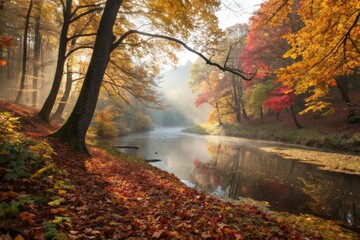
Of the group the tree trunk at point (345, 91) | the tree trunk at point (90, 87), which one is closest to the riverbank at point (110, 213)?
the tree trunk at point (90, 87)

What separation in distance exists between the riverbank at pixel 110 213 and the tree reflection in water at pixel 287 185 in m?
1.08

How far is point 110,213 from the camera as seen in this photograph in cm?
363

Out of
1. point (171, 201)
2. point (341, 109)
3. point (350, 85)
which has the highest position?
point (350, 85)

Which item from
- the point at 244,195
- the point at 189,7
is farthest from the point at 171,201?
the point at 189,7

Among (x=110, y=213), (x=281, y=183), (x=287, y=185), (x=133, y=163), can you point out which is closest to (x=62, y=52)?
(x=133, y=163)

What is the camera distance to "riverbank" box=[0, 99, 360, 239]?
2818 millimetres

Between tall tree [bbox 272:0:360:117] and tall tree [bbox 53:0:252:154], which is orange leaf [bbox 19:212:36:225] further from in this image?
tall tree [bbox 272:0:360:117]

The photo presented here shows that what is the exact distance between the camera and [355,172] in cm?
930

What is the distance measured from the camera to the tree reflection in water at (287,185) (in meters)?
6.24

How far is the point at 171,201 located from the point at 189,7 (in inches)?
271

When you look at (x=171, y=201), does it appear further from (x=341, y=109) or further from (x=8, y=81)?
(x=8, y=81)

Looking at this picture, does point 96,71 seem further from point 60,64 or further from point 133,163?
point 60,64

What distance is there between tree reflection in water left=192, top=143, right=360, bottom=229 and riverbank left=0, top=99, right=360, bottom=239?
108 cm

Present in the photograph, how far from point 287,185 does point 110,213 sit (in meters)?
6.94
